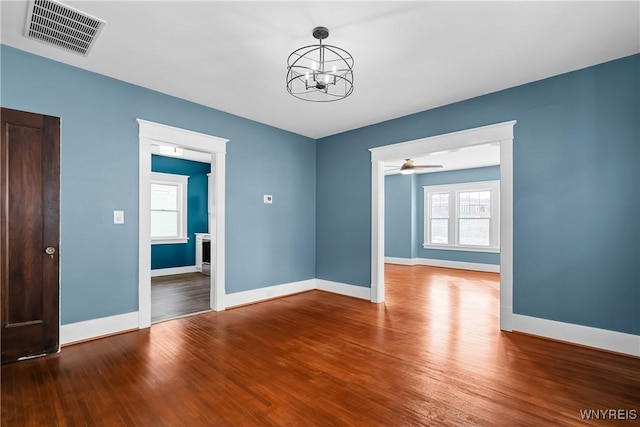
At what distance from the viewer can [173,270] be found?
734 cm

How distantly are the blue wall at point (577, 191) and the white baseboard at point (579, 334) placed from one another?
0.21 ft

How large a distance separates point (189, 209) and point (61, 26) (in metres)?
5.50

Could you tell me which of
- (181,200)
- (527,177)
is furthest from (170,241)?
(527,177)

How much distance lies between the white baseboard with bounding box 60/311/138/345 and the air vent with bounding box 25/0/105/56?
108 inches

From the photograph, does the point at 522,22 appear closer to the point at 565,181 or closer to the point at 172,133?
the point at 565,181

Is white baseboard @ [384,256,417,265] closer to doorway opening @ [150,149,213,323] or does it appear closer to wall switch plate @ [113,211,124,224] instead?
doorway opening @ [150,149,213,323]

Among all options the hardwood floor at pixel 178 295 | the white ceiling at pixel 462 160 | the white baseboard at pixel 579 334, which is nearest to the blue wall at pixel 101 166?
the hardwood floor at pixel 178 295

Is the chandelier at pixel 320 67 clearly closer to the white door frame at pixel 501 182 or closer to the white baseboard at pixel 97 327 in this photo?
the white door frame at pixel 501 182

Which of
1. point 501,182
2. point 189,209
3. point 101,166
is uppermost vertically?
point 101,166

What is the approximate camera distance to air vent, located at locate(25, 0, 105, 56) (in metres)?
2.36

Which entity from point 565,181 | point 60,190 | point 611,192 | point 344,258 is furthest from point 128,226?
point 611,192

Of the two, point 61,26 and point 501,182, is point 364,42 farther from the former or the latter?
point 61,26

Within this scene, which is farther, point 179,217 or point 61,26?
point 179,217

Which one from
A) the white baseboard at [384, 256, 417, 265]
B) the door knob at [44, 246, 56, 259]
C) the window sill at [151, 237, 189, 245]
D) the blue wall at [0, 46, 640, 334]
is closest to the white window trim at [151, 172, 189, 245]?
the window sill at [151, 237, 189, 245]
